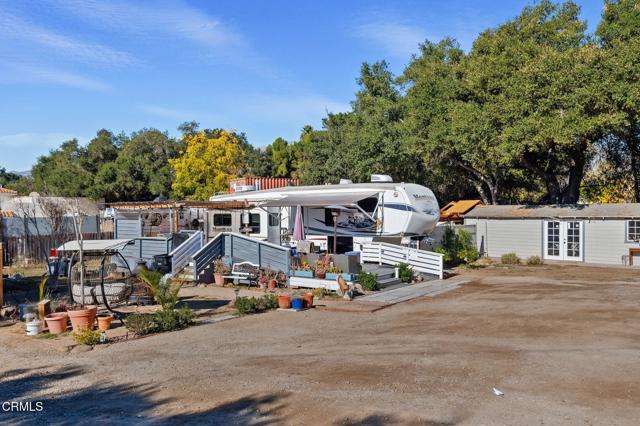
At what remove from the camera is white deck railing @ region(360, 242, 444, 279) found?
1967cm

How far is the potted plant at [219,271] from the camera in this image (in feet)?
61.4

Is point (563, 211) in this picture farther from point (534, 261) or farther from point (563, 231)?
point (534, 261)

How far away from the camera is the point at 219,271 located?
61.9 ft

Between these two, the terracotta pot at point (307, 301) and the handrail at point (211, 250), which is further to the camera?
the handrail at point (211, 250)

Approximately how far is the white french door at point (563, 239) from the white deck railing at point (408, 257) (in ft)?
31.4

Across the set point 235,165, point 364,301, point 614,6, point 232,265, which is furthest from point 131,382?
point 235,165

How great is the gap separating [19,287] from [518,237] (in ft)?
70.8

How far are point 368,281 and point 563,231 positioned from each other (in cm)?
1385

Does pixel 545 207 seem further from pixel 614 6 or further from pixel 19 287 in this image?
pixel 19 287

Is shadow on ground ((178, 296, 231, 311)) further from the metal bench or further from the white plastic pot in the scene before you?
the white plastic pot

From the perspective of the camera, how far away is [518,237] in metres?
27.8

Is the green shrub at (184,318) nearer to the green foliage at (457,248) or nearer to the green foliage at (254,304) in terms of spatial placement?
the green foliage at (254,304)

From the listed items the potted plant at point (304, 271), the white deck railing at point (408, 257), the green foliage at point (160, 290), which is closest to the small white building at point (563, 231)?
the white deck railing at point (408, 257)

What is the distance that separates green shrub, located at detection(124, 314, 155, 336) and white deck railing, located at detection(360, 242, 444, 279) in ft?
33.2
